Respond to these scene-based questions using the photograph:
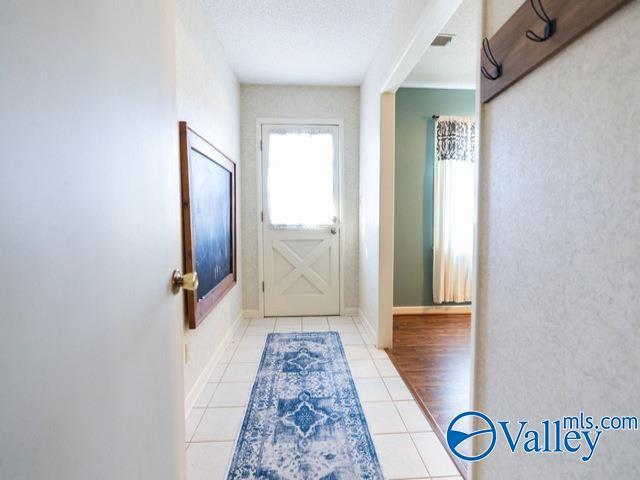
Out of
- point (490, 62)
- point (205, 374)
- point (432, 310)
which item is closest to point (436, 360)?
point (432, 310)

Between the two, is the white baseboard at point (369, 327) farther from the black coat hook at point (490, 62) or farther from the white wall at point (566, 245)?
the black coat hook at point (490, 62)

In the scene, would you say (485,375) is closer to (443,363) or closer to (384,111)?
(443,363)

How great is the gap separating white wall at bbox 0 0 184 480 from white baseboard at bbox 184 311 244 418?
1.08 metres

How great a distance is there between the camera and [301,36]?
2555 mm

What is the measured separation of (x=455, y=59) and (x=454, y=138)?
2.76 ft

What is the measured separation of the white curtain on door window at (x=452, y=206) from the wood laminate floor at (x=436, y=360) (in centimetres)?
42

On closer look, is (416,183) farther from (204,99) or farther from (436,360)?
(204,99)

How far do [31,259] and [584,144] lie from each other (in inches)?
42.6

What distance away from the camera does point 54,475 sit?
49cm

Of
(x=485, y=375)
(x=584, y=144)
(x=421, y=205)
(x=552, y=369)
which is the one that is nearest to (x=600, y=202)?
(x=584, y=144)

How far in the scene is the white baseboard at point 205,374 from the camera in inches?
74.0

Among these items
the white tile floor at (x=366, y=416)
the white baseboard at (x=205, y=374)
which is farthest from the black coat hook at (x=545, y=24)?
the white baseboard at (x=205, y=374)

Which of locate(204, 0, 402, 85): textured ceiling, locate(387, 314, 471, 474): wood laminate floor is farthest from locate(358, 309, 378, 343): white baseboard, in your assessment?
locate(204, 0, 402, 85): textured ceiling

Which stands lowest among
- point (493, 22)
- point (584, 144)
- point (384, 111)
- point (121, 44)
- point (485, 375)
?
point (485, 375)
